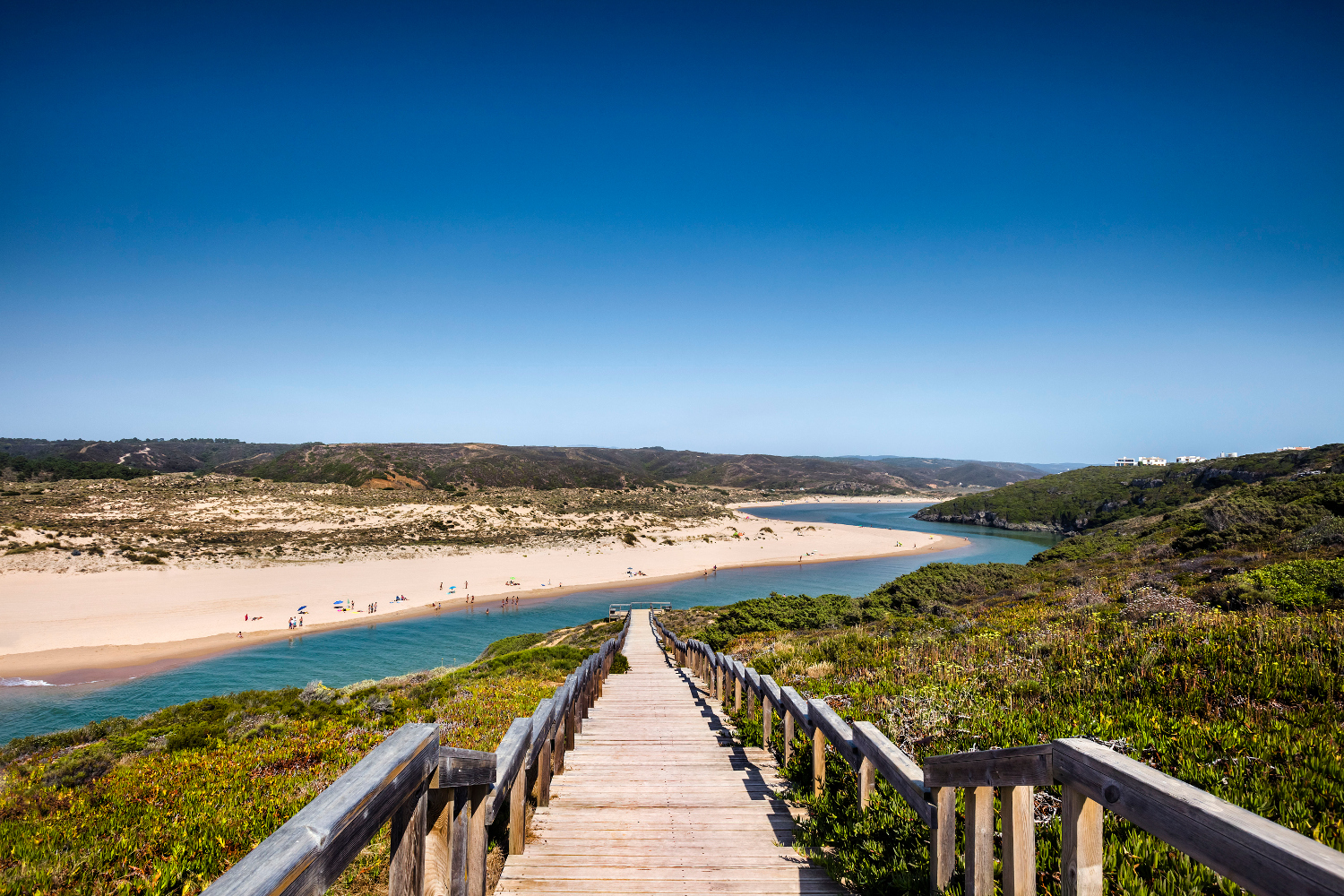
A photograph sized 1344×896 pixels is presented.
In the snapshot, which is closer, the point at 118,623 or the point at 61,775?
the point at 61,775

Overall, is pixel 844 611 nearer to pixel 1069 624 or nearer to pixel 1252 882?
pixel 1069 624

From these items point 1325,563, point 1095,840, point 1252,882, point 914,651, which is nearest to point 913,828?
point 1095,840

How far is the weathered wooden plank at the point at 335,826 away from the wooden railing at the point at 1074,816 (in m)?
2.13

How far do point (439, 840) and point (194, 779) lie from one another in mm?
5642

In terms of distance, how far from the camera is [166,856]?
430 centimetres

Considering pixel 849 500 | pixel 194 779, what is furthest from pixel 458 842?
pixel 849 500

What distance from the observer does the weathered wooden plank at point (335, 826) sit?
131 cm

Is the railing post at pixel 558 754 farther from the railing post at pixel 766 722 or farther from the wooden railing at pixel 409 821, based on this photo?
the railing post at pixel 766 722

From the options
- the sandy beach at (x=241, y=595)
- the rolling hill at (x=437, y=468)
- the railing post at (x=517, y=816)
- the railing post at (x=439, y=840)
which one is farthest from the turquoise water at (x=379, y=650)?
the rolling hill at (x=437, y=468)

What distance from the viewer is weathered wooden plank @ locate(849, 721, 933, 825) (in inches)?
122

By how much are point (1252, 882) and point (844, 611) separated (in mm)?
20247

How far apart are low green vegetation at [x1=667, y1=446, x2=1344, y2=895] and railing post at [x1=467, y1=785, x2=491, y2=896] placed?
6.73 feet

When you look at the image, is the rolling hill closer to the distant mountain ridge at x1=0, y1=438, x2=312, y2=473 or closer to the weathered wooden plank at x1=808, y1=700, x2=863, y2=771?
the distant mountain ridge at x1=0, y1=438, x2=312, y2=473

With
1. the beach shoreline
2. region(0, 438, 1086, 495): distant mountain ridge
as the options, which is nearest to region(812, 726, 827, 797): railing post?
region(0, 438, 1086, 495): distant mountain ridge
